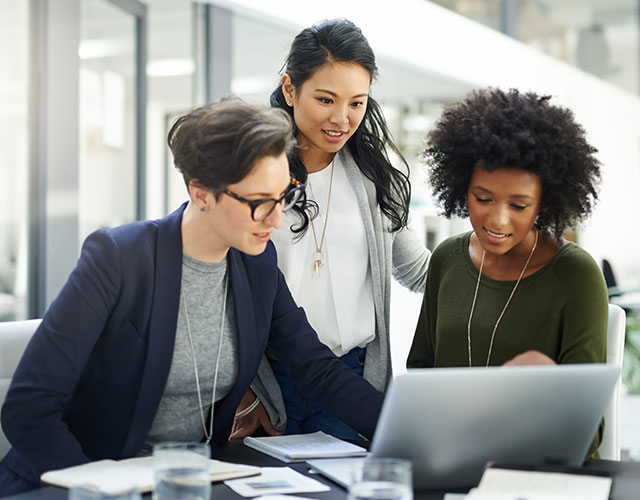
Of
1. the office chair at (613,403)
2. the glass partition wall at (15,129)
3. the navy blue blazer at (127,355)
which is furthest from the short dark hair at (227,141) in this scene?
the glass partition wall at (15,129)

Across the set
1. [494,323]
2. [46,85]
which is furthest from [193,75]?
[494,323]

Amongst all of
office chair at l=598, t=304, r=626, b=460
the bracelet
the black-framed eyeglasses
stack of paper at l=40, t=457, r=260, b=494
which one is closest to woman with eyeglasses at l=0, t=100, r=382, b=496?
the black-framed eyeglasses

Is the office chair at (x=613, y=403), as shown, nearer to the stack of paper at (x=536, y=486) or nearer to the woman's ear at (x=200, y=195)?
the stack of paper at (x=536, y=486)

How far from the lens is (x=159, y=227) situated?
1.63 metres

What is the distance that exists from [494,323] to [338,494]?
1.98 ft

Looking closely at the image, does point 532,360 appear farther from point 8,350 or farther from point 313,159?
point 8,350

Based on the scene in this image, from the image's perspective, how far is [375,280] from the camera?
6.83 feet

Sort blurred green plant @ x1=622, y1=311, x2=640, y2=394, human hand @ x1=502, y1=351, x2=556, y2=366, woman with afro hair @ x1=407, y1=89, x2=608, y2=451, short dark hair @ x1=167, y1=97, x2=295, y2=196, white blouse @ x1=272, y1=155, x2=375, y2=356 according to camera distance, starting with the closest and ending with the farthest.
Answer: human hand @ x1=502, y1=351, x2=556, y2=366, short dark hair @ x1=167, y1=97, x2=295, y2=196, woman with afro hair @ x1=407, y1=89, x2=608, y2=451, white blouse @ x1=272, y1=155, x2=375, y2=356, blurred green plant @ x1=622, y1=311, x2=640, y2=394

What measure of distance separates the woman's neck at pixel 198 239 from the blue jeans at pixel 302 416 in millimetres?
448

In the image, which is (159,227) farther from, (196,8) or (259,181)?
(196,8)

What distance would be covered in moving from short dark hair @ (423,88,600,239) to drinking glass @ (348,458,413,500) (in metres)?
0.80

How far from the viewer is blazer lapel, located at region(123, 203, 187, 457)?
1547 mm

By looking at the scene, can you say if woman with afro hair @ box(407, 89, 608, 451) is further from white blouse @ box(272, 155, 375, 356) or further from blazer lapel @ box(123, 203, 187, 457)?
blazer lapel @ box(123, 203, 187, 457)

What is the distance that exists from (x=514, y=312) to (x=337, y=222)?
0.59m
